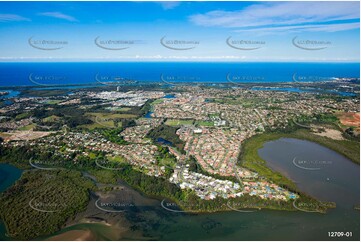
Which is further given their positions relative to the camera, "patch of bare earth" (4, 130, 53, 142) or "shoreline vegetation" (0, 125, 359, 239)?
"patch of bare earth" (4, 130, 53, 142)

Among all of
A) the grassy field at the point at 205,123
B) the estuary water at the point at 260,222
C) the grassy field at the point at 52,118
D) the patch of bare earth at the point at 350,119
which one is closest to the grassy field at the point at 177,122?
the grassy field at the point at 205,123

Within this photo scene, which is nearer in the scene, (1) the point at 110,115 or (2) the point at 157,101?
(1) the point at 110,115

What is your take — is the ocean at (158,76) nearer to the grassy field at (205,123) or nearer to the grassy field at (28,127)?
the grassy field at (28,127)

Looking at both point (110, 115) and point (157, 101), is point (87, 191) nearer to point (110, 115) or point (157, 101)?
point (110, 115)

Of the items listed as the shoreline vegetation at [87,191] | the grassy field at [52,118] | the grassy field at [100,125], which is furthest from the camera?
the grassy field at [52,118]

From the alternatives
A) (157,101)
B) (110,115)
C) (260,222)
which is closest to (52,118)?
(110,115)

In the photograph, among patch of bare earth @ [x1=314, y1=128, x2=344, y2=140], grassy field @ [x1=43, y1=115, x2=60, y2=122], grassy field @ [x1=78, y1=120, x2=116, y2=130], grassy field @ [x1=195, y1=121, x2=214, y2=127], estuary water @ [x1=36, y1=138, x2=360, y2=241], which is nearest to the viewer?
estuary water @ [x1=36, y1=138, x2=360, y2=241]

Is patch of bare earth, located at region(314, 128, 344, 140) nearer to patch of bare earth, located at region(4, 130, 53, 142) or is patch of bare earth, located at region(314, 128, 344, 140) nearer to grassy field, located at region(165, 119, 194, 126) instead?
grassy field, located at region(165, 119, 194, 126)

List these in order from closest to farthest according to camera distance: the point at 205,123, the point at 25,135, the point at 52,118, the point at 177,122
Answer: the point at 25,135
the point at 205,123
the point at 177,122
the point at 52,118

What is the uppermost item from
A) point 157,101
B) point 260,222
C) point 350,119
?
point 157,101

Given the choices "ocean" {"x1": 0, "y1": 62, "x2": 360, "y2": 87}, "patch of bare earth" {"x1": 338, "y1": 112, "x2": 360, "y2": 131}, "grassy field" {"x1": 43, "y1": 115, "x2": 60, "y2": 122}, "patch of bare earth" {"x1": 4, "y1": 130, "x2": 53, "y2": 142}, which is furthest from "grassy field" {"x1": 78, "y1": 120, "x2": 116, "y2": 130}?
"ocean" {"x1": 0, "y1": 62, "x2": 360, "y2": 87}
